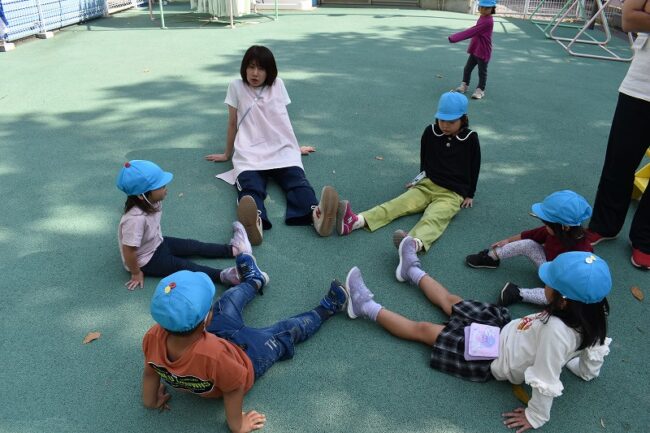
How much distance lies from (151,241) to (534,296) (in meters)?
2.08

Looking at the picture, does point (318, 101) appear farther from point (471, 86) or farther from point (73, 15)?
point (73, 15)

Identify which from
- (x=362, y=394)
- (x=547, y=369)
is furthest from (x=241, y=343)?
(x=547, y=369)

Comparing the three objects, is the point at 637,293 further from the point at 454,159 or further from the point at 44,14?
the point at 44,14

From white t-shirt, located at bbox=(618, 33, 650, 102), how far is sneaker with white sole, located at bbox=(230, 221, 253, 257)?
7.74 feet

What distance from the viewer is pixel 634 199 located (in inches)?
149

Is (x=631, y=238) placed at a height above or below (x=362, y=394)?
above

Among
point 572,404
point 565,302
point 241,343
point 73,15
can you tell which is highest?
point 73,15

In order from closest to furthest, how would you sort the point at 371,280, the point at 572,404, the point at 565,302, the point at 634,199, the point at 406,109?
1. the point at 565,302
2. the point at 572,404
3. the point at 371,280
4. the point at 634,199
5. the point at 406,109

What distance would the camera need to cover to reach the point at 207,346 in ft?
6.03

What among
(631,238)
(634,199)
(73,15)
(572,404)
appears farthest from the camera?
(73,15)

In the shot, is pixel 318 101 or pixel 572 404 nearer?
pixel 572 404

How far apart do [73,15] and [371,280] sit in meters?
9.36

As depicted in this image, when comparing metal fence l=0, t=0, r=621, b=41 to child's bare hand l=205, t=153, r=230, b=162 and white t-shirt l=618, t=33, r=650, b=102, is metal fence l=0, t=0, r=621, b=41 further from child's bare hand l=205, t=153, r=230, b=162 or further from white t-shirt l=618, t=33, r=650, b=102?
white t-shirt l=618, t=33, r=650, b=102

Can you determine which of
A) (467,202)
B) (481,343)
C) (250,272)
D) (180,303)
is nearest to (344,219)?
(250,272)
